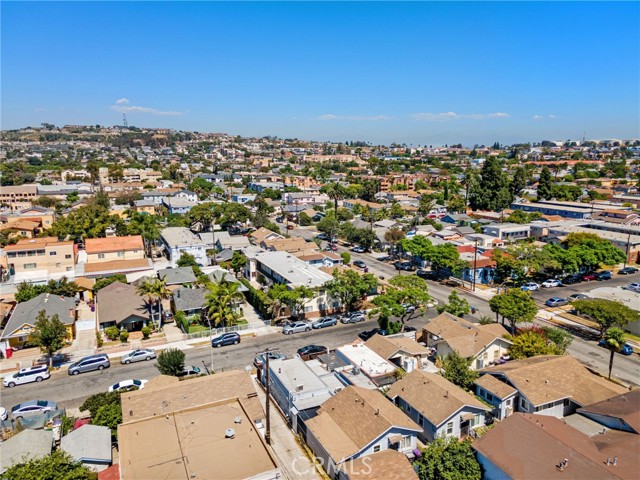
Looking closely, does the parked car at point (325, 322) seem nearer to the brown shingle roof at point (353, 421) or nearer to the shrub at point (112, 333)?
the brown shingle roof at point (353, 421)

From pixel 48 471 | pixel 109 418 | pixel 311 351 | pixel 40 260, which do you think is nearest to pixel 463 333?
pixel 311 351

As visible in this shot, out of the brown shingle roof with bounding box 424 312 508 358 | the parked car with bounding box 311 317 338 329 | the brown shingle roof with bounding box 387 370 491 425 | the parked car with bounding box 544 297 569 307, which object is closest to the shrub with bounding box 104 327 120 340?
the parked car with bounding box 311 317 338 329

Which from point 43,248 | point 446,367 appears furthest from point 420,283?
point 43,248

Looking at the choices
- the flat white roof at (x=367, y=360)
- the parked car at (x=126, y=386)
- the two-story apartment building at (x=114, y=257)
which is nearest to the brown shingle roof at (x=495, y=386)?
the flat white roof at (x=367, y=360)

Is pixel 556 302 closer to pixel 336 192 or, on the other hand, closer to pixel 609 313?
pixel 609 313

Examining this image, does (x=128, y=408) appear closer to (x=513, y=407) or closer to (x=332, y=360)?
(x=332, y=360)
